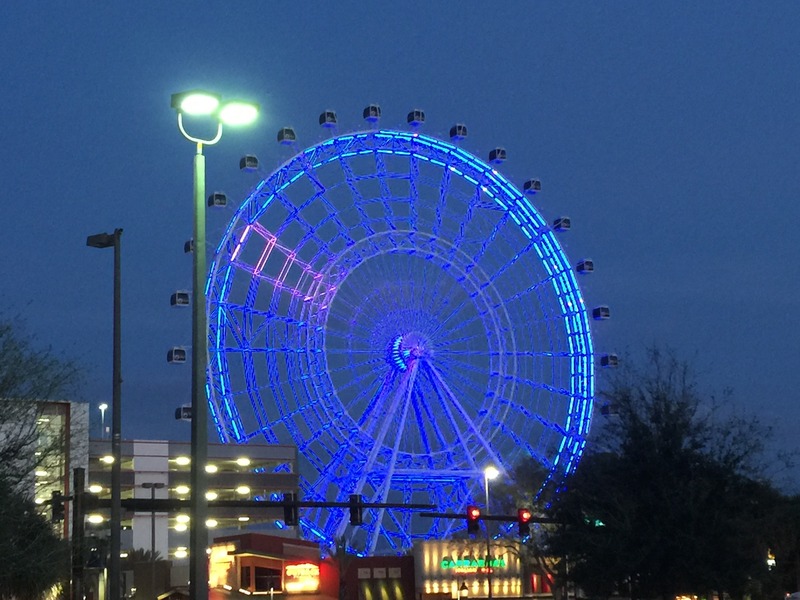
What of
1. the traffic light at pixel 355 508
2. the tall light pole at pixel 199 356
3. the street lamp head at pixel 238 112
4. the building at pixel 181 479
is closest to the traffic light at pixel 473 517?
the traffic light at pixel 355 508

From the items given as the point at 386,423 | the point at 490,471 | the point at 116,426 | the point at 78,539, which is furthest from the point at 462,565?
the point at 116,426

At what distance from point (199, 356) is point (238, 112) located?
3038mm

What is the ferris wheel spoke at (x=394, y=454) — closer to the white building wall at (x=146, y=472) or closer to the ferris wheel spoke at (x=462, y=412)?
the ferris wheel spoke at (x=462, y=412)

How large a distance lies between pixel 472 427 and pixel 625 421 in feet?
63.7

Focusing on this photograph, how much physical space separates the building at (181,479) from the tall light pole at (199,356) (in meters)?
61.6

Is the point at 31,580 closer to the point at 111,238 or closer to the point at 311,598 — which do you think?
the point at 111,238

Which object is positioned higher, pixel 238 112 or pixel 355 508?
pixel 238 112

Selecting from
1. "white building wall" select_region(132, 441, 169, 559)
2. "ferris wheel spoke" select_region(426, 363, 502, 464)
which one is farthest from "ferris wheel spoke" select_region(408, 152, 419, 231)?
"white building wall" select_region(132, 441, 169, 559)

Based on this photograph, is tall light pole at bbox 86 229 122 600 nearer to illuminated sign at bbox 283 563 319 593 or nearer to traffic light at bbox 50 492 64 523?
traffic light at bbox 50 492 64 523

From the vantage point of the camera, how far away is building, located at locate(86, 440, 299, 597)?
257 feet

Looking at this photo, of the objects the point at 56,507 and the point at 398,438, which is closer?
the point at 56,507

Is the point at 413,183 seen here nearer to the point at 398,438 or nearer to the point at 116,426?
the point at 398,438

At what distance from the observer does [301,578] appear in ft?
220

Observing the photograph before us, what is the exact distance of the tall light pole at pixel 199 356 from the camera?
51.0ft
